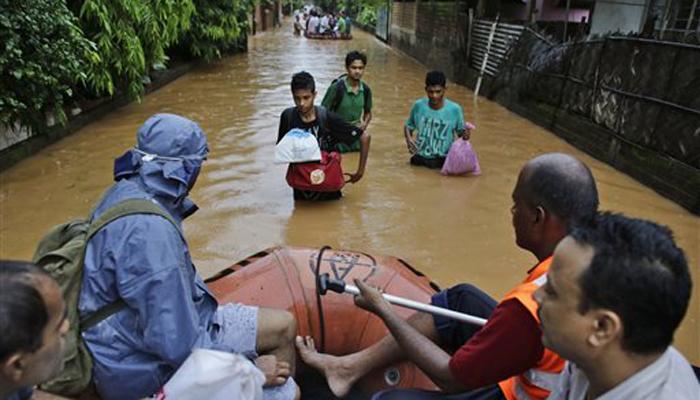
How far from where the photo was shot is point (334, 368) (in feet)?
8.05

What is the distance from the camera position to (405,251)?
4535 millimetres

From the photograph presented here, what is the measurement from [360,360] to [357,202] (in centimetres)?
311

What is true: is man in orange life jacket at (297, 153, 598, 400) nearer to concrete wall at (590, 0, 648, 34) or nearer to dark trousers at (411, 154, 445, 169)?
dark trousers at (411, 154, 445, 169)

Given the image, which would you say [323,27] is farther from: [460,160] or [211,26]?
[460,160]

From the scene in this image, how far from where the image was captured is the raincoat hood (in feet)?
6.70

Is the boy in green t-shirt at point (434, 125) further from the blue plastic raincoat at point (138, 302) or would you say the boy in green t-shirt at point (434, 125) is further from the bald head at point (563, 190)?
the blue plastic raincoat at point (138, 302)

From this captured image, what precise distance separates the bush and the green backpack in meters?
3.89

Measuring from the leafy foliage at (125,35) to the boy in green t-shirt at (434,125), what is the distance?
4.05 metres

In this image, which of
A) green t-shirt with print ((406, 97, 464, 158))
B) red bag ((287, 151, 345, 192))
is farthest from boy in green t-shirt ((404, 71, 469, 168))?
red bag ((287, 151, 345, 192))

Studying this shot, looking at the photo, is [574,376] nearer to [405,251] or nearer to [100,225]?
[100,225]

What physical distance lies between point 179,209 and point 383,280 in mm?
1030

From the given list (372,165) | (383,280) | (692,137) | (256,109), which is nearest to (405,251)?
(383,280)

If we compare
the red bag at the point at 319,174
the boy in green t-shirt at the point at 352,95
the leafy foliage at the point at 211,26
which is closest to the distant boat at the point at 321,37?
the leafy foliage at the point at 211,26

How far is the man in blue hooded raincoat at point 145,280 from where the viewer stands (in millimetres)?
1759
